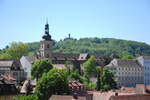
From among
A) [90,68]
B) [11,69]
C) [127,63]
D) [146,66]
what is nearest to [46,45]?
[90,68]

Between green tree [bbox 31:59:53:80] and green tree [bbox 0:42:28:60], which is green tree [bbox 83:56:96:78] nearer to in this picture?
green tree [bbox 31:59:53:80]

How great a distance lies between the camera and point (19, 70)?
102m

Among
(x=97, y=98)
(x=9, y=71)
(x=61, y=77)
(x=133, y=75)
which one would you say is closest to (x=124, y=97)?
(x=97, y=98)

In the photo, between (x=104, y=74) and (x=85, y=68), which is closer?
(x=104, y=74)

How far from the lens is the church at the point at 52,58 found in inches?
4392

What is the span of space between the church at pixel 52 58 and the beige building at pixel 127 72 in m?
9.91

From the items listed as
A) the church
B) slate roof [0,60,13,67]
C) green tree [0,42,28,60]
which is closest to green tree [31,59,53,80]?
slate roof [0,60,13,67]

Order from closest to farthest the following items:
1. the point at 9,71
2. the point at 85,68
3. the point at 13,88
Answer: the point at 13,88
the point at 9,71
the point at 85,68

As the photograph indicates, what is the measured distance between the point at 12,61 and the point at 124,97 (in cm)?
5564

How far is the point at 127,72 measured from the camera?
109562 mm

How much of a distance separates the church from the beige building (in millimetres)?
9910

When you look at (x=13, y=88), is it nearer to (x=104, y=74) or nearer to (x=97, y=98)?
(x=97, y=98)

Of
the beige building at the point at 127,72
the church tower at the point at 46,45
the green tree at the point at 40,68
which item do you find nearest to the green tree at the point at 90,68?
the beige building at the point at 127,72

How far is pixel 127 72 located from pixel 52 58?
2397 centimetres
